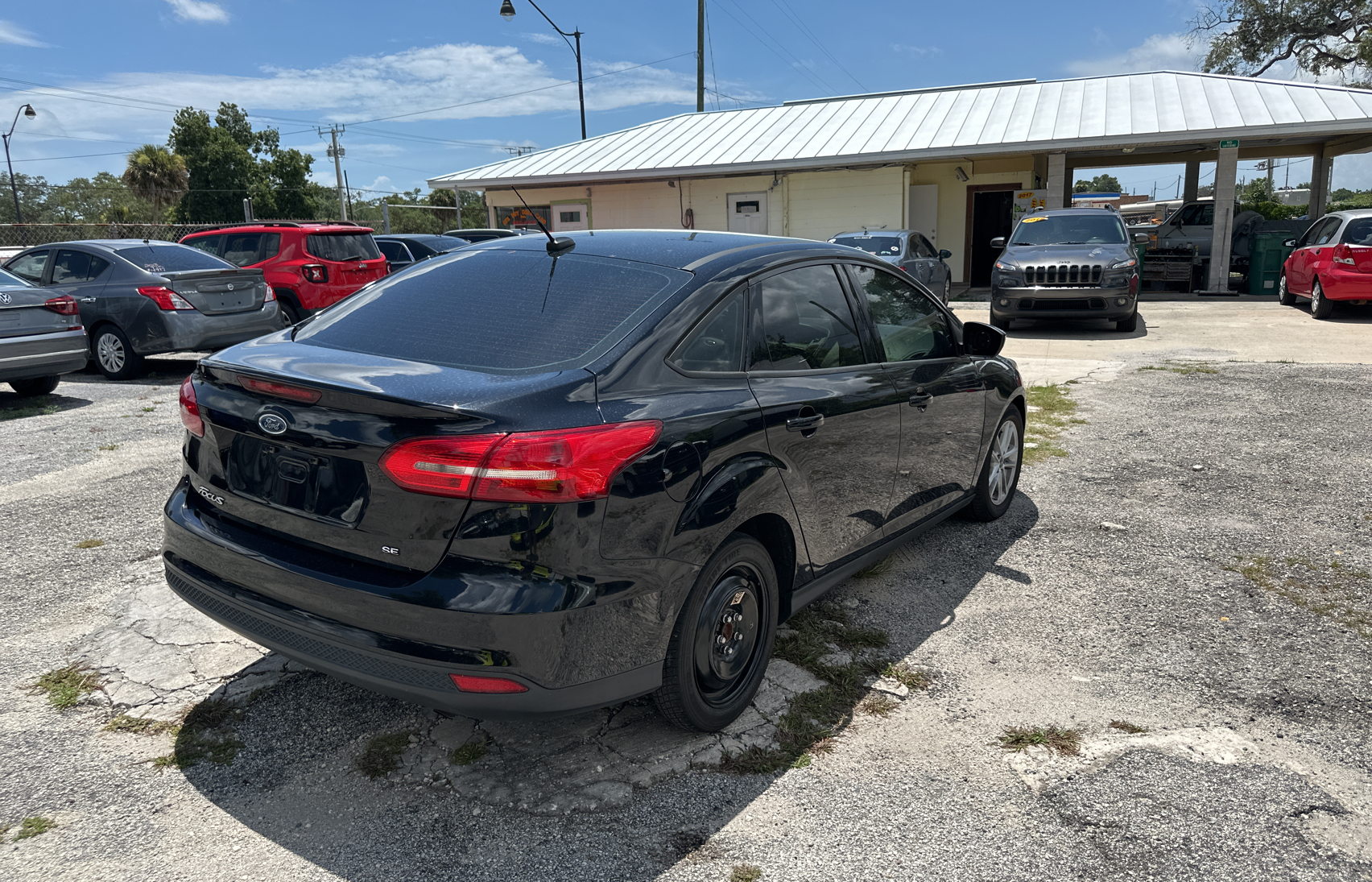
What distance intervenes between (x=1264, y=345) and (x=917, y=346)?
1021cm

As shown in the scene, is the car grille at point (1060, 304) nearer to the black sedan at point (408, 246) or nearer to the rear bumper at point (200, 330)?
the black sedan at point (408, 246)

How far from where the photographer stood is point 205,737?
3.04 m

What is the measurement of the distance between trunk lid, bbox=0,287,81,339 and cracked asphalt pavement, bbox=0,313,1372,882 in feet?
15.0

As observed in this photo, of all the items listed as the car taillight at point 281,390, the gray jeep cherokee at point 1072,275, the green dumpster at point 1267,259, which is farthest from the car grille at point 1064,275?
the car taillight at point 281,390

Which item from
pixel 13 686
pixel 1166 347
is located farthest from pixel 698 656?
pixel 1166 347

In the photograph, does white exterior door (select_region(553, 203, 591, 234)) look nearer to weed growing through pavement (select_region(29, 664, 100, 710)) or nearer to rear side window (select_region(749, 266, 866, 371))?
rear side window (select_region(749, 266, 866, 371))

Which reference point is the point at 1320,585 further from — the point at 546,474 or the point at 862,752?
the point at 546,474

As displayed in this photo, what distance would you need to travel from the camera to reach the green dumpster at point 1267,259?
1778 cm

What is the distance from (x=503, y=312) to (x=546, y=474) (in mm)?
843

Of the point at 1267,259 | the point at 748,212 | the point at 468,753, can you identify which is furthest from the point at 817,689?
the point at 748,212

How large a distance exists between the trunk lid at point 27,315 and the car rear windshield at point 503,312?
22.9ft

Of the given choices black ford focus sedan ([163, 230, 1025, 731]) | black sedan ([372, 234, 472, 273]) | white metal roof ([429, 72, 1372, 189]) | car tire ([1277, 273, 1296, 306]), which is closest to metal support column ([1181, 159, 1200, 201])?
white metal roof ([429, 72, 1372, 189])

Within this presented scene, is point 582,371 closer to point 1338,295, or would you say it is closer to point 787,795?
point 787,795

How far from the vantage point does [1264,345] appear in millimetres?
12062
